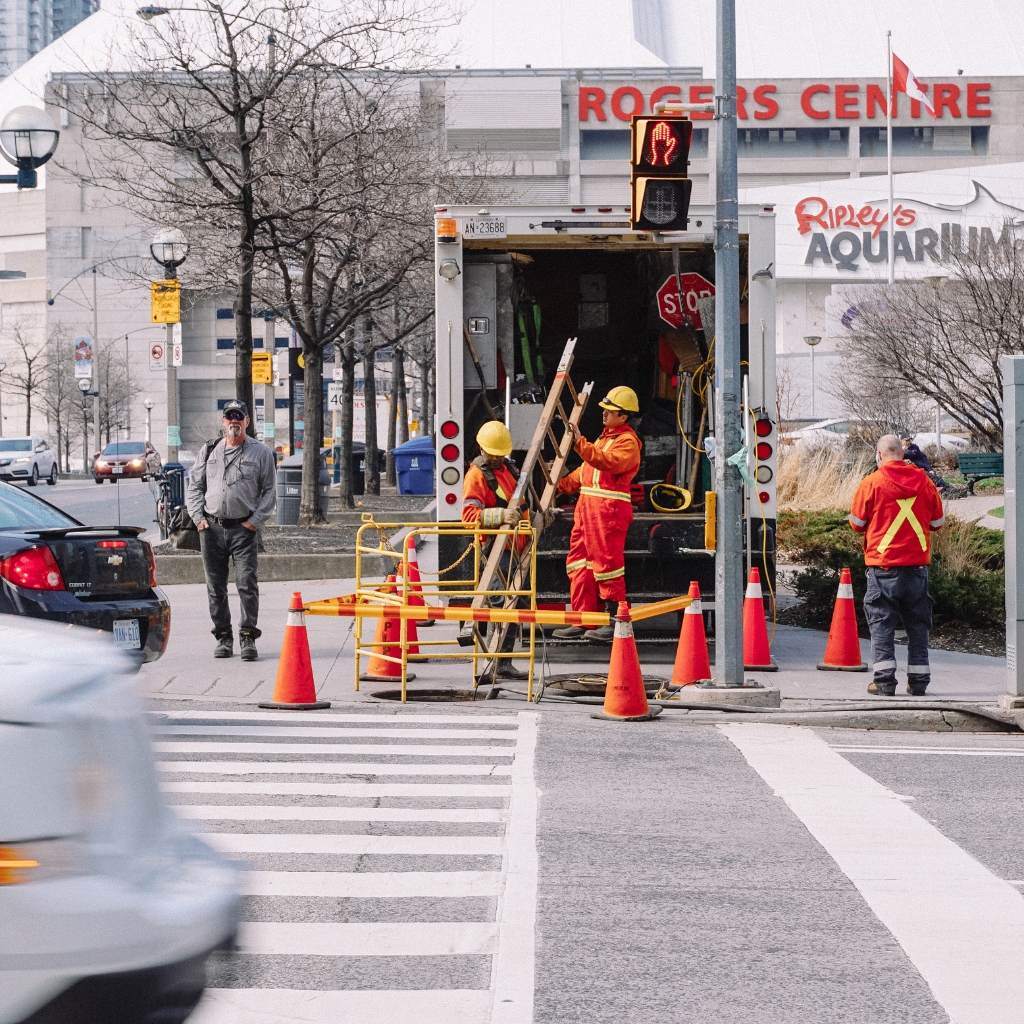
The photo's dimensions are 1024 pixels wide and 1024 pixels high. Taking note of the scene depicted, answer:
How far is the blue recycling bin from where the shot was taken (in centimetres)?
3466

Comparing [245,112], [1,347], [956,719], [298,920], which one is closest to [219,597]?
[956,719]

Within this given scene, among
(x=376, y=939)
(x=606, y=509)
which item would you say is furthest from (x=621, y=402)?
(x=376, y=939)

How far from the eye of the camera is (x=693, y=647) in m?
10.9

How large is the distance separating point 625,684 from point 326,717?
1.96 metres

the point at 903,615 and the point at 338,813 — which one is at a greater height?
the point at 903,615

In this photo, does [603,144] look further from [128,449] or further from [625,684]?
[625,684]

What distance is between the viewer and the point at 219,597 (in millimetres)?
12125

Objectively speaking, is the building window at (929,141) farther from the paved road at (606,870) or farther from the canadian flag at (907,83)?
the paved road at (606,870)

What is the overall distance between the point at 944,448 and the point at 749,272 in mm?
26645

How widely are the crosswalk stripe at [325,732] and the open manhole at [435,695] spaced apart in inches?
45.6

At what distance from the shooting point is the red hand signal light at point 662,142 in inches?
410

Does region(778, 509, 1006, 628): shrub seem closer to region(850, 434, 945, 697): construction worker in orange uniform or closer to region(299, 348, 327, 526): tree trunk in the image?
→ region(850, 434, 945, 697): construction worker in orange uniform

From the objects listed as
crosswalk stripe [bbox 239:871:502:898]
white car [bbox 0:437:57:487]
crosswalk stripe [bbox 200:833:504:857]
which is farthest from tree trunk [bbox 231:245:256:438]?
white car [bbox 0:437:57:487]

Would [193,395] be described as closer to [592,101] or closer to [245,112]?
[592,101]
